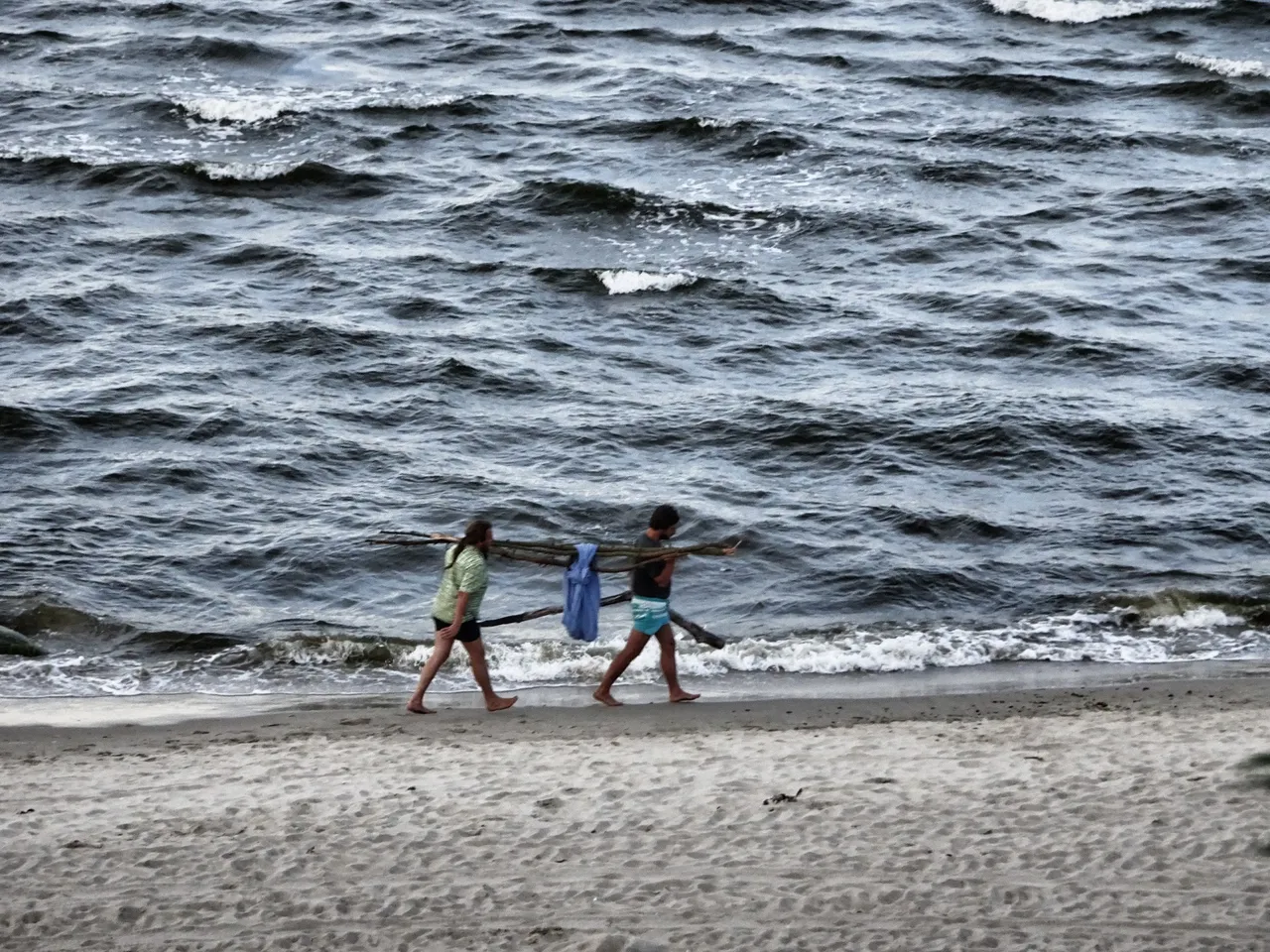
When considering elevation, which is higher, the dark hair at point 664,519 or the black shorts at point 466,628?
the dark hair at point 664,519

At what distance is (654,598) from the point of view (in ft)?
43.2

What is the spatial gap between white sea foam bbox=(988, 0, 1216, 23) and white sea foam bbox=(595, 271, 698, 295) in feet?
54.5

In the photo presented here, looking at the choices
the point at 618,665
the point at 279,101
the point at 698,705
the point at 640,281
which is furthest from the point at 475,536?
the point at 279,101

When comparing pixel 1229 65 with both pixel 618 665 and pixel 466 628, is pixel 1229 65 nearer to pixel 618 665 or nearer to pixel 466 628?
pixel 618 665

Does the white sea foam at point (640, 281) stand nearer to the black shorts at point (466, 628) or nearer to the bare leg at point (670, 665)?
the bare leg at point (670, 665)

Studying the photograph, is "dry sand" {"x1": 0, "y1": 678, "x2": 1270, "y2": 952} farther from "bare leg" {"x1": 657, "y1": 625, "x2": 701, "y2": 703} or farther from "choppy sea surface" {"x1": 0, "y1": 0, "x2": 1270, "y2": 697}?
"choppy sea surface" {"x1": 0, "y1": 0, "x2": 1270, "y2": 697}

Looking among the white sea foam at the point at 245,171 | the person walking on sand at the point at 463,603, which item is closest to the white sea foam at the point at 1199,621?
the person walking on sand at the point at 463,603

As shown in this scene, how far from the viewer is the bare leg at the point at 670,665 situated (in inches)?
532

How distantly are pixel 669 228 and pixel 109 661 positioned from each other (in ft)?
48.3

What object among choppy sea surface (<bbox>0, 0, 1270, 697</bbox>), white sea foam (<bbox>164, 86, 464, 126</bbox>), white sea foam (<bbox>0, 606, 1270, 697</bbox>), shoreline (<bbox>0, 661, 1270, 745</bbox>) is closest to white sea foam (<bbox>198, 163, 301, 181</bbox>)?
choppy sea surface (<bbox>0, 0, 1270, 697</bbox>)

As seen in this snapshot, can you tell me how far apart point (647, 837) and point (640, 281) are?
1632 centimetres

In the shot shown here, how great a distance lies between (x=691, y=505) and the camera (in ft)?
63.0

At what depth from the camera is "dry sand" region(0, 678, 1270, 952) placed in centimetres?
934

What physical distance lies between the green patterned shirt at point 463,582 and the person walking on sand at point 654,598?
1189 mm
